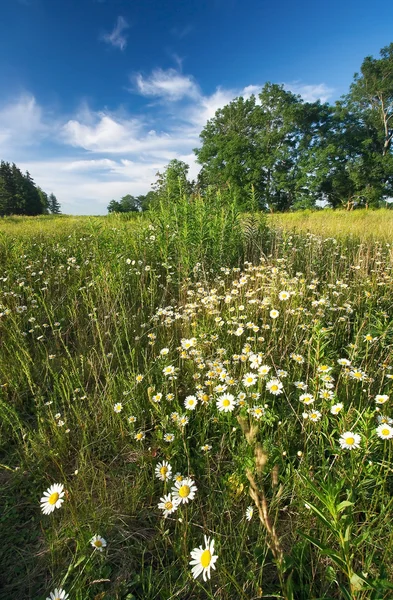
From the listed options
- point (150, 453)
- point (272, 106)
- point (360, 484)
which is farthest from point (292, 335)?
point (272, 106)

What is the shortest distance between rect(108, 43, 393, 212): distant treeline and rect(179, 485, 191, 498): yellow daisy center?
29.8 meters

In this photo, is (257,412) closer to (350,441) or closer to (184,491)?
(350,441)

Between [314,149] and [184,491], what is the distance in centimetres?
3493

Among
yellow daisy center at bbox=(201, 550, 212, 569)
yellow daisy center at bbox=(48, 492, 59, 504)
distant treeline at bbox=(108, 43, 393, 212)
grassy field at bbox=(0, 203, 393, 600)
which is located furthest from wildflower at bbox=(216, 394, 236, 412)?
distant treeline at bbox=(108, 43, 393, 212)

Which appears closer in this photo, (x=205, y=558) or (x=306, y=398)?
(x=205, y=558)

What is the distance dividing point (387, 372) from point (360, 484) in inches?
38.4

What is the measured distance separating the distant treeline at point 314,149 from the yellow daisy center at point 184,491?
29789 millimetres

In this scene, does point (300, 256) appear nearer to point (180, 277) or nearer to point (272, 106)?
point (180, 277)

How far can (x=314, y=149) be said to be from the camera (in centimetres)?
2902

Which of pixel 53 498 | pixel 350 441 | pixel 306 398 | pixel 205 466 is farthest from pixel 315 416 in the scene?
pixel 53 498

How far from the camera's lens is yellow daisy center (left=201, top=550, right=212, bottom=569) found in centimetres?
82

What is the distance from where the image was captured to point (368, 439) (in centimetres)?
118

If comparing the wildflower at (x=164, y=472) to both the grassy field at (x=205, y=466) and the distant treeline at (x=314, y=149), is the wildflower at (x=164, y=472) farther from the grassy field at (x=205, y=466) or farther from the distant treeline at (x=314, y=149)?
the distant treeline at (x=314, y=149)

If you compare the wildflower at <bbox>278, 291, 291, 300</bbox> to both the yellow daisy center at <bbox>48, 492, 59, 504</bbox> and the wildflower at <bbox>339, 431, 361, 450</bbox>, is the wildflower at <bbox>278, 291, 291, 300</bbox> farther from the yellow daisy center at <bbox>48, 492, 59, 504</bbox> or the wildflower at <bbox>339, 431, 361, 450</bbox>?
the yellow daisy center at <bbox>48, 492, 59, 504</bbox>
